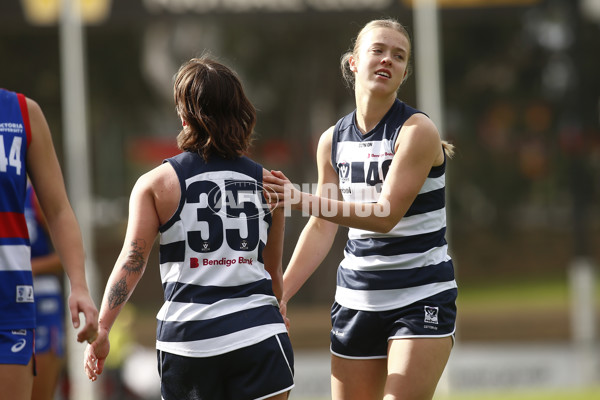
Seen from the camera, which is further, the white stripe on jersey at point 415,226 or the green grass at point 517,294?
the green grass at point 517,294

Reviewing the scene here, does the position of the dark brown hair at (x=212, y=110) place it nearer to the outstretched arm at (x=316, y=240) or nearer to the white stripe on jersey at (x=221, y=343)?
the white stripe on jersey at (x=221, y=343)

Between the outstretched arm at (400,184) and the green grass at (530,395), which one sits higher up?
the outstretched arm at (400,184)

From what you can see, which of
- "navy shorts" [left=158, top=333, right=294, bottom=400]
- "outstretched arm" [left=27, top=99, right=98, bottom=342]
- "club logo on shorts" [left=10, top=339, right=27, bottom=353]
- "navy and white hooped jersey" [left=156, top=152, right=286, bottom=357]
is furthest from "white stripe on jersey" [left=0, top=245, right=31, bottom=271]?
"navy shorts" [left=158, top=333, right=294, bottom=400]

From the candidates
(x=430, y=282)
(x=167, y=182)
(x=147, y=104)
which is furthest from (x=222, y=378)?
(x=147, y=104)

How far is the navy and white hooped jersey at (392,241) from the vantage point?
3.83m

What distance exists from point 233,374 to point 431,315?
96 centimetres

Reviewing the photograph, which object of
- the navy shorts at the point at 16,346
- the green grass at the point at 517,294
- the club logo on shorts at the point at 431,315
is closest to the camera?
the navy shorts at the point at 16,346

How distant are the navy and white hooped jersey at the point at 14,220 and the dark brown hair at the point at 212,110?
554 mm

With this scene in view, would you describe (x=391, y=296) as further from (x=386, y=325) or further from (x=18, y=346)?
(x=18, y=346)

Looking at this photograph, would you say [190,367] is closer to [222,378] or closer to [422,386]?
[222,378]

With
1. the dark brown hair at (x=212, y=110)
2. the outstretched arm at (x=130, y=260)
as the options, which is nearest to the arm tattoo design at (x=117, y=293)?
the outstretched arm at (x=130, y=260)

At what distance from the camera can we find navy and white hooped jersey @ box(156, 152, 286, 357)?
3.18 m

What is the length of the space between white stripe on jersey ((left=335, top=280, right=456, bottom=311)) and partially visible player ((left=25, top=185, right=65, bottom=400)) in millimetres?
1995

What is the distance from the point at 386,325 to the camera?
3.86 m
